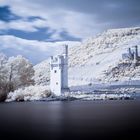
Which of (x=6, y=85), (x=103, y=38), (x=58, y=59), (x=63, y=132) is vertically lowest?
(x=63, y=132)

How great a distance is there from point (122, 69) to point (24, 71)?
→ 28.4 ft

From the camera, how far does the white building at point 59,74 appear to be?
28062mm

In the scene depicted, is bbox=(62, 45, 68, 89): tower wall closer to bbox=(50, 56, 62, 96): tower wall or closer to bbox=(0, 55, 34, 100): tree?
bbox=(50, 56, 62, 96): tower wall

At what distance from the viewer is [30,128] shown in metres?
10.6

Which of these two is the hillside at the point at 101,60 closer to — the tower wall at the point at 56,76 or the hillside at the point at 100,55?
the hillside at the point at 100,55

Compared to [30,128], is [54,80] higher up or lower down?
higher up

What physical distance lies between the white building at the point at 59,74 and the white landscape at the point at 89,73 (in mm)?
443

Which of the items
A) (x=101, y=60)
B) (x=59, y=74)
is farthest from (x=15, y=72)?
(x=101, y=60)

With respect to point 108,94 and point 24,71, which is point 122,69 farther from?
point 24,71

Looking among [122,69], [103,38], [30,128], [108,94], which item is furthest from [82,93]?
[30,128]

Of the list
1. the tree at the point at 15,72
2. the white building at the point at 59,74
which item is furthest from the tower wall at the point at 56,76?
the tree at the point at 15,72

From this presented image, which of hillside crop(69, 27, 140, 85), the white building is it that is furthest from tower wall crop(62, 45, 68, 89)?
hillside crop(69, 27, 140, 85)

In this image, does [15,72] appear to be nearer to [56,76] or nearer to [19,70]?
[19,70]

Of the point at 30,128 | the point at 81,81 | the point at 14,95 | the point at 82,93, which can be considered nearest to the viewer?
the point at 30,128
